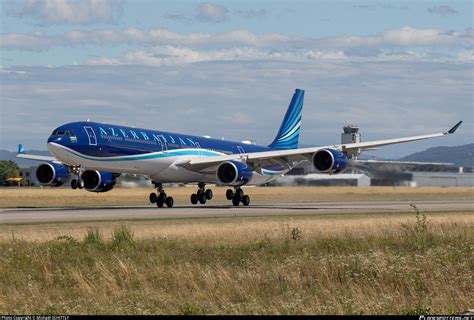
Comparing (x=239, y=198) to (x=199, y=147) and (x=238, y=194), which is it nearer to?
(x=238, y=194)

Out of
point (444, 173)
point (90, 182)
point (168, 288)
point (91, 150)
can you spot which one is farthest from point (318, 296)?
point (444, 173)

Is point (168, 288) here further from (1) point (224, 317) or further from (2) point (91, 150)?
(2) point (91, 150)

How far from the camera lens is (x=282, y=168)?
64.7 metres

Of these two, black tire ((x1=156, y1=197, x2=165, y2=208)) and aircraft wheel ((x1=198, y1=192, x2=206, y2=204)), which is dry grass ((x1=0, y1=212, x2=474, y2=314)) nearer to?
black tire ((x1=156, y1=197, x2=165, y2=208))

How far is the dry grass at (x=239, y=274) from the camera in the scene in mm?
17406

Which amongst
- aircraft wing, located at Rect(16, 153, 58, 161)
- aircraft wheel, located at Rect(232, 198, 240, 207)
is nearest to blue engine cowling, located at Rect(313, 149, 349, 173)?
aircraft wheel, located at Rect(232, 198, 240, 207)

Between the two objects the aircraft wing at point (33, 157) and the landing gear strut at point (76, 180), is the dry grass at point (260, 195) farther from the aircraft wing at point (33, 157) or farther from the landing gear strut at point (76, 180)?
the landing gear strut at point (76, 180)

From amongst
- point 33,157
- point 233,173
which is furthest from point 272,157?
point 33,157

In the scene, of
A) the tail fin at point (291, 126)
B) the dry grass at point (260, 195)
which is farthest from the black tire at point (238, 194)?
the tail fin at point (291, 126)

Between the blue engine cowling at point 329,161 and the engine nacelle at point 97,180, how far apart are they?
41.0ft

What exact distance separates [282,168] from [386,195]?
21609 mm

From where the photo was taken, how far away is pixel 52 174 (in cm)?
5581

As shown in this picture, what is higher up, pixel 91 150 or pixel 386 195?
pixel 91 150

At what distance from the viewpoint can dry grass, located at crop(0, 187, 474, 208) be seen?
68.4 meters
